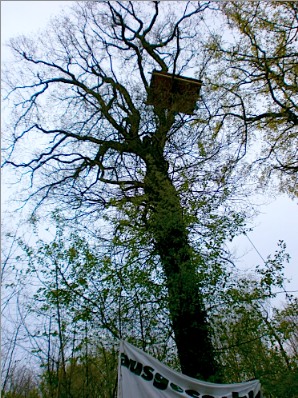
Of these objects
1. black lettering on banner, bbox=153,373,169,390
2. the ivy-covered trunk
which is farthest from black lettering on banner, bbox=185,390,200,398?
the ivy-covered trunk

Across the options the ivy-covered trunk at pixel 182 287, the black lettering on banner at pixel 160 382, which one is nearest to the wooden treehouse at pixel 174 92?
the ivy-covered trunk at pixel 182 287

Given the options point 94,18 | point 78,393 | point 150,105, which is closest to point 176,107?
point 150,105

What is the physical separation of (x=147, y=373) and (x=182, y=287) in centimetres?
105

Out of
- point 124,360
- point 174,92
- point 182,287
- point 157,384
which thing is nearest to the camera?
point 157,384

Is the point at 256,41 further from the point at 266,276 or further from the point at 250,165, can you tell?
the point at 266,276

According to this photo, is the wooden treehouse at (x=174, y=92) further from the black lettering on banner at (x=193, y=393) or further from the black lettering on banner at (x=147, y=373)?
the black lettering on banner at (x=193, y=393)

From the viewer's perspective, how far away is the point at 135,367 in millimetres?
3164

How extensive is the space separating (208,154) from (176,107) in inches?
63.4

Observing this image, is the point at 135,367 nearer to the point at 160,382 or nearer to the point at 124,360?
the point at 124,360

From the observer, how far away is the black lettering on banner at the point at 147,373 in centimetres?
311

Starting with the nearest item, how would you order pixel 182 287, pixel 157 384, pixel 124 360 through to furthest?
1. pixel 157 384
2. pixel 124 360
3. pixel 182 287

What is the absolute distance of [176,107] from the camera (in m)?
6.66

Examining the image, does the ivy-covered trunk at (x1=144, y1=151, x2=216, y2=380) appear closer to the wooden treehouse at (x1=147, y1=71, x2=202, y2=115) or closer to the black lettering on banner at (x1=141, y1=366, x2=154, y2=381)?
the black lettering on banner at (x1=141, y1=366, x2=154, y2=381)

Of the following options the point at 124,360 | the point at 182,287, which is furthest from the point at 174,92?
the point at 124,360
